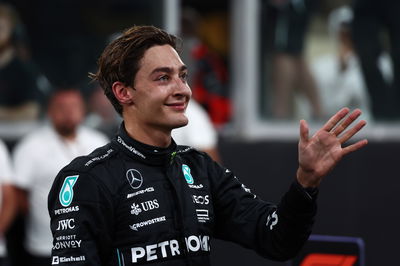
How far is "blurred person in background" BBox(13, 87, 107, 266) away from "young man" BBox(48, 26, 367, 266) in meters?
3.63

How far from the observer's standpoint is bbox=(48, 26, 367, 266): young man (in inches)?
139

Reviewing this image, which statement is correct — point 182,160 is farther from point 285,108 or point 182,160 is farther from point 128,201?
point 285,108

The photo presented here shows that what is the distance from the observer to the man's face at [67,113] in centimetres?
749

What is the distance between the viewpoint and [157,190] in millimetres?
3672

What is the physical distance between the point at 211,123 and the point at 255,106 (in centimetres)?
43

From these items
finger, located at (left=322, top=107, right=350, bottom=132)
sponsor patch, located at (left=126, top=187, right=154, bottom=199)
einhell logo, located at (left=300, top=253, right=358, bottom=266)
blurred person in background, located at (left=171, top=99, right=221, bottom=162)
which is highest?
blurred person in background, located at (left=171, top=99, right=221, bottom=162)

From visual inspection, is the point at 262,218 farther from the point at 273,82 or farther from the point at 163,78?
the point at 273,82

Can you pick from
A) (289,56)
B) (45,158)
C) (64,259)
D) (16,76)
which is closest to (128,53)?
(64,259)

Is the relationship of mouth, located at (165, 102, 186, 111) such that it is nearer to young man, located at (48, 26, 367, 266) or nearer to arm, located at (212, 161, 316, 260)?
young man, located at (48, 26, 367, 266)

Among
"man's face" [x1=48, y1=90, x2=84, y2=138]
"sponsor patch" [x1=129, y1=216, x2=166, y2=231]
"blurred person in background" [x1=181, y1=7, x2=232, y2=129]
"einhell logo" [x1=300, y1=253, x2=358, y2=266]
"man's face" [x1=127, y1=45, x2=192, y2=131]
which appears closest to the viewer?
"sponsor patch" [x1=129, y1=216, x2=166, y2=231]

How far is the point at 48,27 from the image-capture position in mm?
7953

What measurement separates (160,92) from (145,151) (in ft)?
0.71

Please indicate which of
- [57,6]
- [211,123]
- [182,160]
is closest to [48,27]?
[57,6]

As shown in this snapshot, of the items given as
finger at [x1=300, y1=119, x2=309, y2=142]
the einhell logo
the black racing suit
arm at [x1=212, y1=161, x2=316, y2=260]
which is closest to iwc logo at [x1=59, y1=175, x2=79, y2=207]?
the black racing suit
